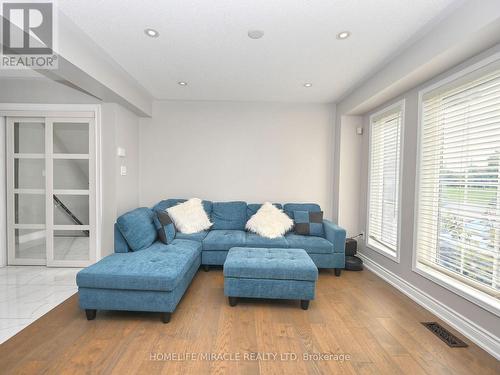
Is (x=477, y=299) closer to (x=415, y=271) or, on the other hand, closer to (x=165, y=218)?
(x=415, y=271)

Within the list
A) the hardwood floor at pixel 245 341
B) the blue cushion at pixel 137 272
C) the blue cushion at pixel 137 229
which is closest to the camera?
the hardwood floor at pixel 245 341

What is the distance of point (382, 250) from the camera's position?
3314mm

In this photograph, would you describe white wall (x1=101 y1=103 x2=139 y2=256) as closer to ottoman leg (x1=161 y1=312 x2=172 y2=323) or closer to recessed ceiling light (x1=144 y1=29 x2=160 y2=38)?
recessed ceiling light (x1=144 y1=29 x2=160 y2=38)

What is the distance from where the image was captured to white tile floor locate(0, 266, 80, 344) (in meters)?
2.19

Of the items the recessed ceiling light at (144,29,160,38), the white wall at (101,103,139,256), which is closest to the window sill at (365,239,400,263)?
the recessed ceiling light at (144,29,160,38)

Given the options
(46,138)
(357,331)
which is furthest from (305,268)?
(46,138)

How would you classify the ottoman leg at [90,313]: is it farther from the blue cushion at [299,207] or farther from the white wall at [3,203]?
the blue cushion at [299,207]

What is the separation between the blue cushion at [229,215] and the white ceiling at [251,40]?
73.9 inches

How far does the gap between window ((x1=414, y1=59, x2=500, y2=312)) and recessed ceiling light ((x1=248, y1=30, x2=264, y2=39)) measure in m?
1.86

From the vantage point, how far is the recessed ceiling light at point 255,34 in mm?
2127

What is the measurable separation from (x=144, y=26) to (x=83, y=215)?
8.77ft

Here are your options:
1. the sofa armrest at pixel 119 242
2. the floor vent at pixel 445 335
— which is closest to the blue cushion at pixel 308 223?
the floor vent at pixel 445 335

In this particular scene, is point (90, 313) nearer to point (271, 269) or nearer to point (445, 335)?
point (271, 269)

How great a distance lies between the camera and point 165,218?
3240 millimetres
